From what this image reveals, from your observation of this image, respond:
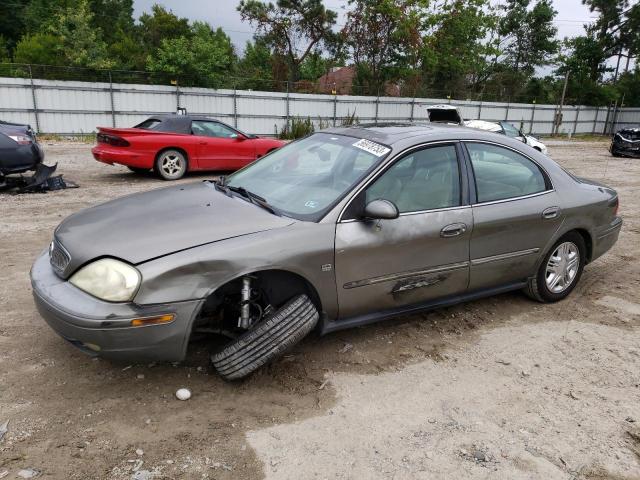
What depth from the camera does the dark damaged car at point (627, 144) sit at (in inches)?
734

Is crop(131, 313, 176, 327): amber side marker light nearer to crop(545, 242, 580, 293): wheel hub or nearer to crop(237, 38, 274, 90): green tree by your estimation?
crop(545, 242, 580, 293): wheel hub

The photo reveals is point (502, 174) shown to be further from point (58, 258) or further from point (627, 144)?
point (627, 144)

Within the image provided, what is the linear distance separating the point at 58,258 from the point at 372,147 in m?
2.16

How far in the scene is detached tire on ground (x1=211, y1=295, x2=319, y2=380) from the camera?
2900 millimetres

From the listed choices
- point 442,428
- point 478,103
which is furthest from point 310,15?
point 442,428

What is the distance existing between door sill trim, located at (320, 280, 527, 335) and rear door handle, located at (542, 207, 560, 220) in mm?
588

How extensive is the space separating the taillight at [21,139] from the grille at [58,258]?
232 inches

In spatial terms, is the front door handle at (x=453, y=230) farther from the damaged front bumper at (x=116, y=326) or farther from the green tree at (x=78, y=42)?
the green tree at (x=78, y=42)

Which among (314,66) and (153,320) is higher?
(314,66)

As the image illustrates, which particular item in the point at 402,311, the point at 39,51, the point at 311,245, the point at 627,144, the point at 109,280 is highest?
the point at 39,51

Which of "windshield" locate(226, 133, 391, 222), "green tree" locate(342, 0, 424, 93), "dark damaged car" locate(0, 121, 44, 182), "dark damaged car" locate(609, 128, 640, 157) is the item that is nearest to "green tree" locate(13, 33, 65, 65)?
"green tree" locate(342, 0, 424, 93)

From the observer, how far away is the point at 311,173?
11.8 ft

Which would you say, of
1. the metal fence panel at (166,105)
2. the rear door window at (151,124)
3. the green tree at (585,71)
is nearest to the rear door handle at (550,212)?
the rear door window at (151,124)

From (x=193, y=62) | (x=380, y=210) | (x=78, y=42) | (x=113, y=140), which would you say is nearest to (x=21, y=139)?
(x=113, y=140)
